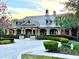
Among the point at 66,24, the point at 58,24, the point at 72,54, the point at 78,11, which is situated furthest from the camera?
the point at 58,24

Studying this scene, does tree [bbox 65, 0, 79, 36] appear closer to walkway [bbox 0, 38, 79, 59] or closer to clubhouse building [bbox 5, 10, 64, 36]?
walkway [bbox 0, 38, 79, 59]

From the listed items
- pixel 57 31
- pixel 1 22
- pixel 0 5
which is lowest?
pixel 57 31

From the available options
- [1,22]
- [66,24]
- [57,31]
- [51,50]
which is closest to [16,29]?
[57,31]

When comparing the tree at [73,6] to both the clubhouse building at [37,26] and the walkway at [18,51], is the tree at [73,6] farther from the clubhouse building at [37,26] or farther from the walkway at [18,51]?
the clubhouse building at [37,26]

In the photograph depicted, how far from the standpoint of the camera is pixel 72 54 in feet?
57.4

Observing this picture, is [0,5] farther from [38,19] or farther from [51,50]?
[38,19]

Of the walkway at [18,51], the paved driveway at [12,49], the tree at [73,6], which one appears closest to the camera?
the walkway at [18,51]

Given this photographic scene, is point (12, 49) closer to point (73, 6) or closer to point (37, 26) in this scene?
point (73, 6)

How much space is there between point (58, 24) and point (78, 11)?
111 ft

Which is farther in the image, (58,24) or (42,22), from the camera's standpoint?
(42,22)

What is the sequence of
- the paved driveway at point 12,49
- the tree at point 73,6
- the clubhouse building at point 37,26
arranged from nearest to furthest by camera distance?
1. the paved driveway at point 12,49
2. the tree at point 73,6
3. the clubhouse building at point 37,26

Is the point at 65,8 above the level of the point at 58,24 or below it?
above

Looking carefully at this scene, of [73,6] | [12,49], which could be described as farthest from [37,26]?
[12,49]

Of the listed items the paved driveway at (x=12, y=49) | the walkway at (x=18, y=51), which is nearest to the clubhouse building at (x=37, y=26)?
the paved driveway at (x=12, y=49)
